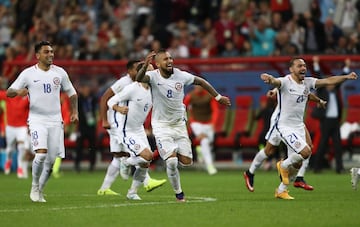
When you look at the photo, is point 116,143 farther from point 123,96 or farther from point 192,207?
point 192,207

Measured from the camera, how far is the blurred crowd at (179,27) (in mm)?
30828

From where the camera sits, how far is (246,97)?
105ft

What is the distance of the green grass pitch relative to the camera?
45.9 feet

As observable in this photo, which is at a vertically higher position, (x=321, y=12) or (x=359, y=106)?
(x=321, y=12)

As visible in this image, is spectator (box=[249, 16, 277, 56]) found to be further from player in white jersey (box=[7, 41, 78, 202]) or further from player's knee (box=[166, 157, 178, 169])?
player's knee (box=[166, 157, 178, 169])

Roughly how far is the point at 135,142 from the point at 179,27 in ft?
51.0

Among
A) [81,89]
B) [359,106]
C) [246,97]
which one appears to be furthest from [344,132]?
[81,89]

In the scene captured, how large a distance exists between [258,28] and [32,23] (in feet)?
28.7

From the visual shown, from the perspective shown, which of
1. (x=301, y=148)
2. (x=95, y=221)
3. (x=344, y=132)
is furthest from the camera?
(x=344, y=132)

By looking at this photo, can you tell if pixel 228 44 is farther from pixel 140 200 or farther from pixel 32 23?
pixel 140 200

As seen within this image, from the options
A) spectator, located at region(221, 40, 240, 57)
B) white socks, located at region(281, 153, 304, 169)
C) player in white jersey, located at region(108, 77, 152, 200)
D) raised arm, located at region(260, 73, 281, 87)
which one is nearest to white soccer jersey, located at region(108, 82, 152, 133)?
player in white jersey, located at region(108, 77, 152, 200)

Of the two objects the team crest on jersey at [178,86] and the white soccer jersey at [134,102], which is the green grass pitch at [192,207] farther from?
the team crest on jersey at [178,86]

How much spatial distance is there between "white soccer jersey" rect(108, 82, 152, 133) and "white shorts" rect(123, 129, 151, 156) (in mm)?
169

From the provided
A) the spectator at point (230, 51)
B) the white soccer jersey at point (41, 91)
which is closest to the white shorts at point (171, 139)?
the white soccer jersey at point (41, 91)
